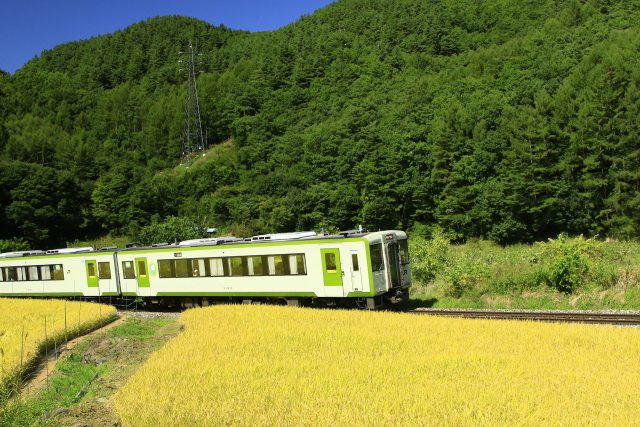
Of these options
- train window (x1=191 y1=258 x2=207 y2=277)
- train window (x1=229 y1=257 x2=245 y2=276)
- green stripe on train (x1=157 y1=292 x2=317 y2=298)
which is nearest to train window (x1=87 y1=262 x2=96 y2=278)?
green stripe on train (x1=157 y1=292 x2=317 y2=298)

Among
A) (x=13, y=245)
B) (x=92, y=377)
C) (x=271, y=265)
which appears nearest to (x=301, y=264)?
(x=271, y=265)

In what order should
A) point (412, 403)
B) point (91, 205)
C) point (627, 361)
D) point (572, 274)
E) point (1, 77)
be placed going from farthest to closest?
point (1, 77), point (91, 205), point (572, 274), point (627, 361), point (412, 403)

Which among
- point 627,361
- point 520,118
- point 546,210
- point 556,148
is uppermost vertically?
point 520,118

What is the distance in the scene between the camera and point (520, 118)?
48.5 m

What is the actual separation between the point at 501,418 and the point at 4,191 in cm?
7205

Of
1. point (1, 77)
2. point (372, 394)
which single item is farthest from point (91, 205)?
point (372, 394)

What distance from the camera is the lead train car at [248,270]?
20031mm

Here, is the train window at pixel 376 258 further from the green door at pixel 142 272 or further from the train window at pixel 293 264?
the green door at pixel 142 272

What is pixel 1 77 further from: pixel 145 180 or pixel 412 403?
pixel 412 403

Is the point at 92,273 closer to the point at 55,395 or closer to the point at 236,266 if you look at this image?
the point at 236,266

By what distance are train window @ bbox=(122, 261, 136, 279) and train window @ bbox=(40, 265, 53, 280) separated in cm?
617

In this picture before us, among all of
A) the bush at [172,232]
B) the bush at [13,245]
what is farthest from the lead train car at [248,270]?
the bush at [13,245]

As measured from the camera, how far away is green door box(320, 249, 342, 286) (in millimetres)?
20125

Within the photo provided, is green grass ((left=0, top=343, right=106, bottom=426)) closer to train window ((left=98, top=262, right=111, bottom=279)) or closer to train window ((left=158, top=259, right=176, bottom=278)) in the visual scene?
train window ((left=158, top=259, right=176, bottom=278))
